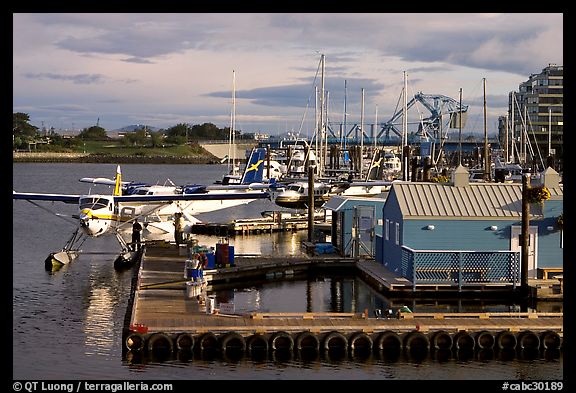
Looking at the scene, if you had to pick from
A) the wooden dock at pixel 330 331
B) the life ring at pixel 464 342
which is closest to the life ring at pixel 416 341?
the wooden dock at pixel 330 331

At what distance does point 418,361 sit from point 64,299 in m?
12.2

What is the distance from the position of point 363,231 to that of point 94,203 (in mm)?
10239

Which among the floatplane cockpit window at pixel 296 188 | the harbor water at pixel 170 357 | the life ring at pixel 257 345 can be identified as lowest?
the harbor water at pixel 170 357

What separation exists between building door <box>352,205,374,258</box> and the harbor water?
2.32 meters

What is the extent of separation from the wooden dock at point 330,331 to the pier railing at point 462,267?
4.82 m

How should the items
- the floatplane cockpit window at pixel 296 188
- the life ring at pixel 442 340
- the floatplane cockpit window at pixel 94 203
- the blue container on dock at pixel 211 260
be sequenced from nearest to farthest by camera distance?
the life ring at pixel 442 340 → the blue container on dock at pixel 211 260 → the floatplane cockpit window at pixel 94 203 → the floatplane cockpit window at pixel 296 188

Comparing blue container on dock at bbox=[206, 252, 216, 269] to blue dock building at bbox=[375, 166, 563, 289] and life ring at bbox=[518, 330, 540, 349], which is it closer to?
blue dock building at bbox=[375, 166, 563, 289]

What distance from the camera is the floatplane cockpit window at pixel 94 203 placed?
35.3 m

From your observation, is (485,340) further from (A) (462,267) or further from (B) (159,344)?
(B) (159,344)

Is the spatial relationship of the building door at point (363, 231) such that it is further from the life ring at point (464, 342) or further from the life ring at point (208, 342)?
the life ring at point (208, 342)
